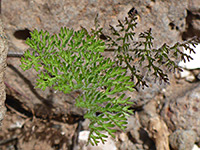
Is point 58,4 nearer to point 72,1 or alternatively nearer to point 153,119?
point 72,1

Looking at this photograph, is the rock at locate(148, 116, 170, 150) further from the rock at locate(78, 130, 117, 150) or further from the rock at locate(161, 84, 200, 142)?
the rock at locate(78, 130, 117, 150)

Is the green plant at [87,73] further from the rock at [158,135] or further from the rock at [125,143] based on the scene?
the rock at [125,143]

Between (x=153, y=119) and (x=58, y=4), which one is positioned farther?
(x=153, y=119)

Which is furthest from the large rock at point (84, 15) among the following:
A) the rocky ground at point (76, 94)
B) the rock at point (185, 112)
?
the rock at point (185, 112)

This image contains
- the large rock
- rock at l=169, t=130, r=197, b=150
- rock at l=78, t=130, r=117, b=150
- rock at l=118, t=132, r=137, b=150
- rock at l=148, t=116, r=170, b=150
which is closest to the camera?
the large rock

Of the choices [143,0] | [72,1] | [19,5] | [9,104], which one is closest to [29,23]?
[19,5]

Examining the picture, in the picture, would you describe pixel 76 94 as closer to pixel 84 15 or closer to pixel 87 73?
pixel 87 73

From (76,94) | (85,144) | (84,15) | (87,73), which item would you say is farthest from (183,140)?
(84,15)

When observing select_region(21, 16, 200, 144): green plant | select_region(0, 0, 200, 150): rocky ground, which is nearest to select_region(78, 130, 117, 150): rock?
select_region(0, 0, 200, 150): rocky ground
